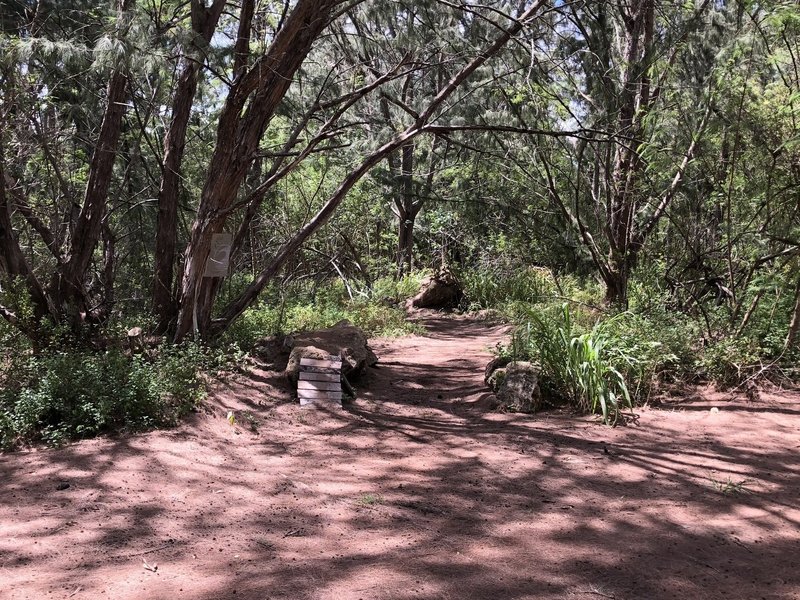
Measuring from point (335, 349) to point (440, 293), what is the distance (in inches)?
327

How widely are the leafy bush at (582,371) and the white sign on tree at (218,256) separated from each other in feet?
11.2

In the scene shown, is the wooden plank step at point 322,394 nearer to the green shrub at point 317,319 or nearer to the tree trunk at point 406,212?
Result: the green shrub at point 317,319

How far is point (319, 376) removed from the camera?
6.82 meters

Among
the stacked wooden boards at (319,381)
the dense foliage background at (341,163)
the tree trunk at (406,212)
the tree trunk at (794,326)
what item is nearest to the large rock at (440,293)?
the tree trunk at (406,212)

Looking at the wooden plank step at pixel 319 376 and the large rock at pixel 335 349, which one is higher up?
the large rock at pixel 335 349

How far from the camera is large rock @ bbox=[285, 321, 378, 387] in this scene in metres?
7.03

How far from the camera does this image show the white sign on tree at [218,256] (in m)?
7.07

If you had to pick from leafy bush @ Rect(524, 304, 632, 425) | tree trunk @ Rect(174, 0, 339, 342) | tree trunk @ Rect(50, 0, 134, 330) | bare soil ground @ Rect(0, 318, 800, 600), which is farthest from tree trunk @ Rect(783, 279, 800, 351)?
tree trunk @ Rect(50, 0, 134, 330)

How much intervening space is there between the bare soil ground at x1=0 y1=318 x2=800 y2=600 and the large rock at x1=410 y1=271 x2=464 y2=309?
29.4ft

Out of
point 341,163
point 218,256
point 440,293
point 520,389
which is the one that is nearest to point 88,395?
point 218,256

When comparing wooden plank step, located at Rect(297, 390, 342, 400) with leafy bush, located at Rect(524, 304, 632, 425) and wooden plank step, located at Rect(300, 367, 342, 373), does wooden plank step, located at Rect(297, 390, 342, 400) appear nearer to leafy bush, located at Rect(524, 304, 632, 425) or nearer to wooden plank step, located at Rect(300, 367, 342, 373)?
wooden plank step, located at Rect(300, 367, 342, 373)

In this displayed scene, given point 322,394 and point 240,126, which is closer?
point 322,394

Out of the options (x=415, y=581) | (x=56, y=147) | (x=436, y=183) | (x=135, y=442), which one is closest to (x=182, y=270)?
(x=56, y=147)

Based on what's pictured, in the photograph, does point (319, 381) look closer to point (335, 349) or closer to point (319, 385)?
point (319, 385)
